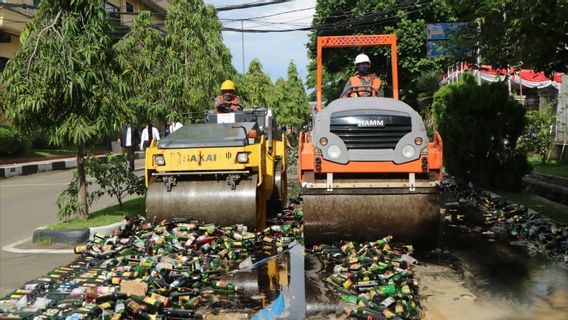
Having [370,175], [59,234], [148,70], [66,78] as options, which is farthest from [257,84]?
[370,175]

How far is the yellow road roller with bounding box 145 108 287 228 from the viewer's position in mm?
7902

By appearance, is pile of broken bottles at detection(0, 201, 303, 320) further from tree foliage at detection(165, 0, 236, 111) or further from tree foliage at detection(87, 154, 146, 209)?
tree foliage at detection(165, 0, 236, 111)

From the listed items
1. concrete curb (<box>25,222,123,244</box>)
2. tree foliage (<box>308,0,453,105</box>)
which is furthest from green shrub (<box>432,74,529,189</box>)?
tree foliage (<box>308,0,453,105</box>)

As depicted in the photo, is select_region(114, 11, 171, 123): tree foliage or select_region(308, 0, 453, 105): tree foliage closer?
select_region(114, 11, 171, 123): tree foliage

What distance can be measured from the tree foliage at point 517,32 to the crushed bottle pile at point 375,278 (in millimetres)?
2849

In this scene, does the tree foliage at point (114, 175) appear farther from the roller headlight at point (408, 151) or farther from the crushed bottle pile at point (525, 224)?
the crushed bottle pile at point (525, 224)

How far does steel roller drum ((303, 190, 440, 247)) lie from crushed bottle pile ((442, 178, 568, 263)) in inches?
63.4

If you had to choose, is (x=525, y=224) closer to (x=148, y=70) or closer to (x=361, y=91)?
(x=361, y=91)

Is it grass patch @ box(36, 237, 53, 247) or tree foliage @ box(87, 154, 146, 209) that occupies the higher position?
tree foliage @ box(87, 154, 146, 209)

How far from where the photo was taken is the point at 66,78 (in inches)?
334

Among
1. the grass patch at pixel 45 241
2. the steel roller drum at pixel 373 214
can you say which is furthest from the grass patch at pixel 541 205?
the grass patch at pixel 45 241

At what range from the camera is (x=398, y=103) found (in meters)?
7.24

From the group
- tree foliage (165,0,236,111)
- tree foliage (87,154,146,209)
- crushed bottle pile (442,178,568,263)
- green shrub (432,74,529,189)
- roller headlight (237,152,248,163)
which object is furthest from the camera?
tree foliage (165,0,236,111)

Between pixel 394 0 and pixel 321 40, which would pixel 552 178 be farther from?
pixel 394 0
